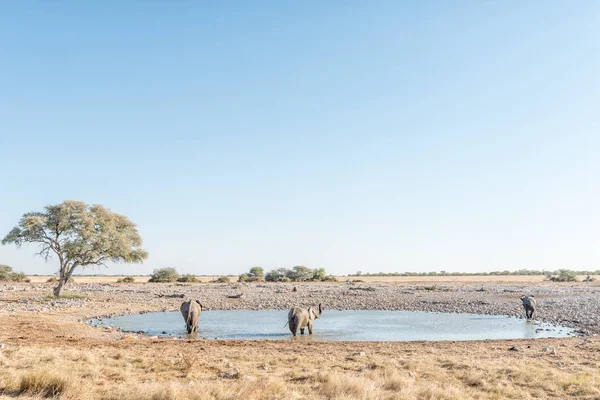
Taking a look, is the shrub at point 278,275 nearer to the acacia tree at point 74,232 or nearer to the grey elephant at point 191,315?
the acacia tree at point 74,232

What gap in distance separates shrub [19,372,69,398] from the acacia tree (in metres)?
31.5

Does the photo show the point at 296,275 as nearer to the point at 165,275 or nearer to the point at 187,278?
the point at 187,278

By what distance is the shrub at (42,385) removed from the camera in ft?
33.4

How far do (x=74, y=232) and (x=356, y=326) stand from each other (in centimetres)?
2722

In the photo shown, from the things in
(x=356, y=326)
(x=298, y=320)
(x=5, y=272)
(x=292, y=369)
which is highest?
(x=5, y=272)

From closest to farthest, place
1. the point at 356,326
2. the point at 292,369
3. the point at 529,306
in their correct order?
the point at 292,369, the point at 356,326, the point at 529,306

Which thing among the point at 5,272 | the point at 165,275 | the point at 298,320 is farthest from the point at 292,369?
the point at 5,272

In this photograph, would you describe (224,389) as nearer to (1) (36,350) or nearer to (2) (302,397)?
(2) (302,397)

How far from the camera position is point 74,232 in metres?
40.6

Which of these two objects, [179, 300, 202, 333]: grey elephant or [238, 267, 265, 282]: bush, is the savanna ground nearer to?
[179, 300, 202, 333]: grey elephant

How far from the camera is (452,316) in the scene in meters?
31.3

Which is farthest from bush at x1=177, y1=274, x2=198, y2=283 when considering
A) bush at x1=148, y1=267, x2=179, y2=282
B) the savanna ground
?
the savanna ground

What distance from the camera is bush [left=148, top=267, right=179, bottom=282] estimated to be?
8038 cm

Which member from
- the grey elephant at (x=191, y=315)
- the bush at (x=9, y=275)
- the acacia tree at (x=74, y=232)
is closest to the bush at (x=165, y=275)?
the bush at (x=9, y=275)
